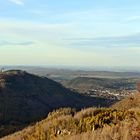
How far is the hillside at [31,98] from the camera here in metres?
81.9

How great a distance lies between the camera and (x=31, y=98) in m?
104

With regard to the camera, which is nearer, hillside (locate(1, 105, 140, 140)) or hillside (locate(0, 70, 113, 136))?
hillside (locate(1, 105, 140, 140))

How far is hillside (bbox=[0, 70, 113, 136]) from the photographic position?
8188 centimetres

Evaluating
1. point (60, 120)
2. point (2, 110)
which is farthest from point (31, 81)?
point (60, 120)

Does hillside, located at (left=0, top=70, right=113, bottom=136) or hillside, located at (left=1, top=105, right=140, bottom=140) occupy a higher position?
hillside, located at (left=1, top=105, right=140, bottom=140)

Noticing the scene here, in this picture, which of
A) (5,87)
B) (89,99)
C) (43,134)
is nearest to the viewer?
(43,134)

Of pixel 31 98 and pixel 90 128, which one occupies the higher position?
pixel 90 128

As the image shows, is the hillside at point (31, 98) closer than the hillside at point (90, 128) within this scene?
No

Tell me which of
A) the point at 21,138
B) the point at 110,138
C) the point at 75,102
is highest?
the point at 110,138

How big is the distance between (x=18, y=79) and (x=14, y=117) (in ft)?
145

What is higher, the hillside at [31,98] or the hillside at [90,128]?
the hillside at [90,128]

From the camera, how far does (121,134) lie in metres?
10.4

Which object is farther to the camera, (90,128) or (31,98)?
(31,98)

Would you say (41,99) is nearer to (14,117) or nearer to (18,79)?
(18,79)
